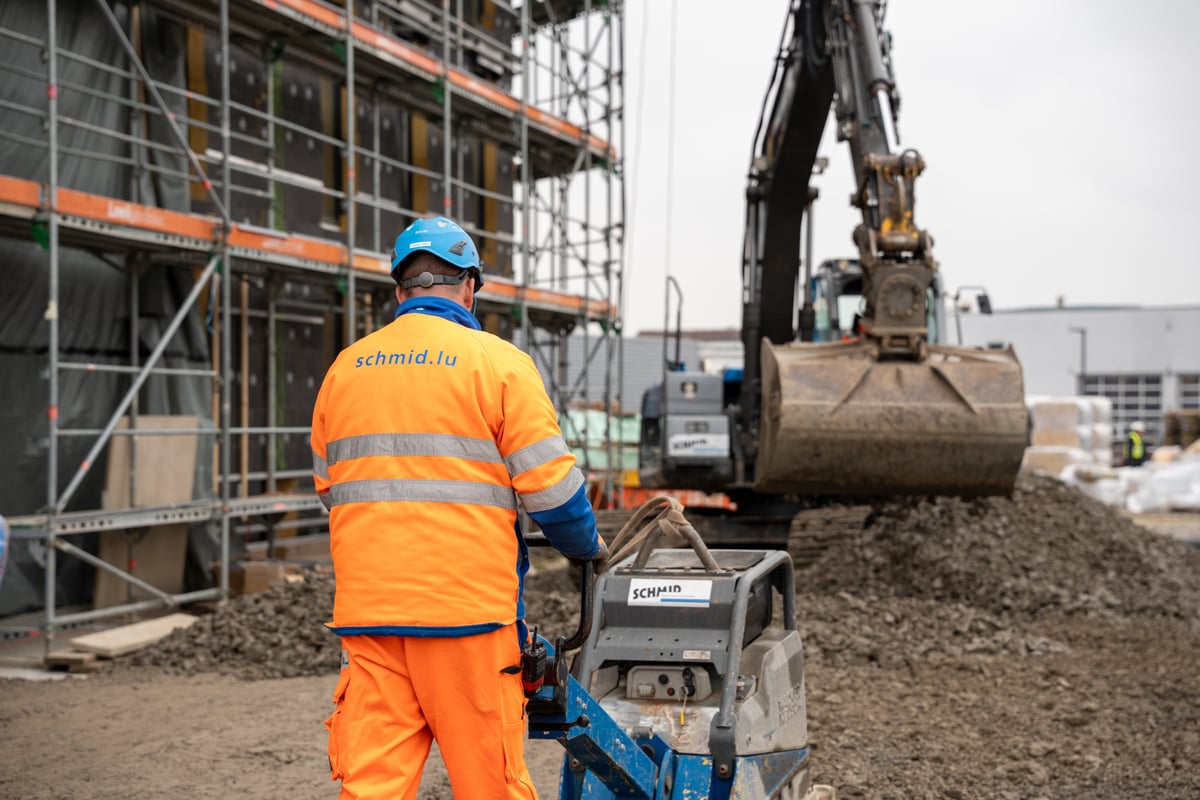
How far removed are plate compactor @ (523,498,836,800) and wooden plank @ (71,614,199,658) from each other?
5.90 m

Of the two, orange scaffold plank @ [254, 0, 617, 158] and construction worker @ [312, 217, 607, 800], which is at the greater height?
orange scaffold plank @ [254, 0, 617, 158]

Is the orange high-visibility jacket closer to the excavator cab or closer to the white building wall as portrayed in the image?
the excavator cab

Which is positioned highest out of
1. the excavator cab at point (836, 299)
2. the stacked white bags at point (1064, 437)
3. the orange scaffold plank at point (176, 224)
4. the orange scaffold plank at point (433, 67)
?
the orange scaffold plank at point (433, 67)

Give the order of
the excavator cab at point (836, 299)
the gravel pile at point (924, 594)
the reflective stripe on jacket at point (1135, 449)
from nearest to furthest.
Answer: the gravel pile at point (924, 594) → the excavator cab at point (836, 299) → the reflective stripe on jacket at point (1135, 449)

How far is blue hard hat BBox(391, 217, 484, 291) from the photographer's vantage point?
3.08 m

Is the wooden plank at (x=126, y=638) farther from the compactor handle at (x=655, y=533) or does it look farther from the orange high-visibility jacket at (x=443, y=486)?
the orange high-visibility jacket at (x=443, y=486)

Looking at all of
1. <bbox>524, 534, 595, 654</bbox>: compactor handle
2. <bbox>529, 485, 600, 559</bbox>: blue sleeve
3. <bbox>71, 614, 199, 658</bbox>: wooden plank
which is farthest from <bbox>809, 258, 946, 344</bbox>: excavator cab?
<bbox>529, 485, 600, 559</bbox>: blue sleeve

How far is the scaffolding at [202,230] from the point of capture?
9.55m

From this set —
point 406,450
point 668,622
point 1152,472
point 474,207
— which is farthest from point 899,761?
point 1152,472

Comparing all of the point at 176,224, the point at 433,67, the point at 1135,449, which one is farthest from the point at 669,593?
the point at 1135,449

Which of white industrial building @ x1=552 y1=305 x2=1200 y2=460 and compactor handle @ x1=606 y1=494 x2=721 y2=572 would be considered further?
white industrial building @ x1=552 y1=305 x2=1200 y2=460

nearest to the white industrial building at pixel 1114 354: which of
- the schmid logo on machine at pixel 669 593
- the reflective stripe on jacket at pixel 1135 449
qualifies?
the reflective stripe on jacket at pixel 1135 449

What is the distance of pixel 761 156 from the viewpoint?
35.5ft

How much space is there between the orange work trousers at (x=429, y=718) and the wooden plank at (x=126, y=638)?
6.40 meters
